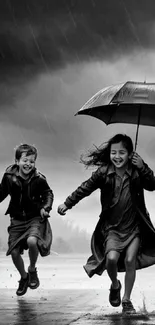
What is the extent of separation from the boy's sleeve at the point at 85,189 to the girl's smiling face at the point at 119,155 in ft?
0.78

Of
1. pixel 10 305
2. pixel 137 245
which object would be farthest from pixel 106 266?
pixel 10 305

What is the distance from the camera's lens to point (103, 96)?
7.74m

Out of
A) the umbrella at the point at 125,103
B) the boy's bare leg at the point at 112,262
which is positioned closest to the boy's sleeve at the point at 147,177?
the umbrella at the point at 125,103

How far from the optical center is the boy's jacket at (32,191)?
8984 millimetres

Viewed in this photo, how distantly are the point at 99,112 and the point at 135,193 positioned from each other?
1.41 metres

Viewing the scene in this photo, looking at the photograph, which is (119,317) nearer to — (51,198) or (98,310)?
(98,310)

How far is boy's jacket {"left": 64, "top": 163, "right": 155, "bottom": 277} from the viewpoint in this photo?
7797mm

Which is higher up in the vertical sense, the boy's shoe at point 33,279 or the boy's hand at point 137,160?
the boy's hand at point 137,160

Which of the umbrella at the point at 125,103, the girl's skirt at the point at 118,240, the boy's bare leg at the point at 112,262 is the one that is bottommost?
the boy's bare leg at the point at 112,262

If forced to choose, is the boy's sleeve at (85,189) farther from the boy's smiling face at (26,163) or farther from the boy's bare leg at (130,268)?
the boy's smiling face at (26,163)

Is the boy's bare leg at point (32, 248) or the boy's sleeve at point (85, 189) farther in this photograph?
the boy's bare leg at point (32, 248)

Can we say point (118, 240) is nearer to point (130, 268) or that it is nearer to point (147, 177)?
point (130, 268)

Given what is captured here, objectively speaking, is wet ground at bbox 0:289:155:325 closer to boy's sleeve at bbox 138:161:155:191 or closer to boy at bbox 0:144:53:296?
boy at bbox 0:144:53:296

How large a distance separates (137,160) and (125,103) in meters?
0.73
